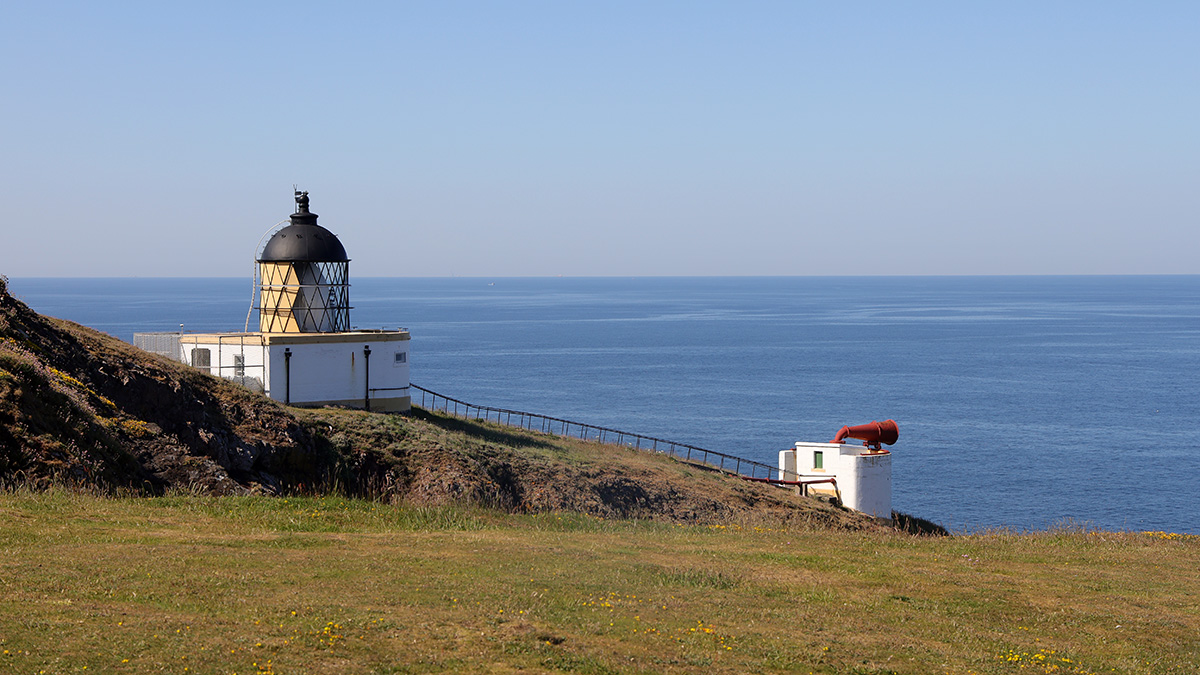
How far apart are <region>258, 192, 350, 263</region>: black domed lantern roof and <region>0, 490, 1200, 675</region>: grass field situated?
2593 centimetres

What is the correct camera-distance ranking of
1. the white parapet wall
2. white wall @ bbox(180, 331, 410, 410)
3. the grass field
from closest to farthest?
the grass field → white wall @ bbox(180, 331, 410, 410) → the white parapet wall

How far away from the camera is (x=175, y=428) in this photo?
87.4ft

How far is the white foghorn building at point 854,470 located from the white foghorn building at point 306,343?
16.5 meters

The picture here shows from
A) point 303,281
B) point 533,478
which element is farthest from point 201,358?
point 533,478

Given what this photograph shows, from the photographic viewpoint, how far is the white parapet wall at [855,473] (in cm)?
4119

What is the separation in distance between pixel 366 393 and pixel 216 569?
94.0 ft

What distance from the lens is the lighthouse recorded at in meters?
38.7

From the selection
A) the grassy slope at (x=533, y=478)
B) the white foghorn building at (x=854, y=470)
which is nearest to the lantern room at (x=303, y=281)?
the grassy slope at (x=533, y=478)

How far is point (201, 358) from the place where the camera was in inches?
1608

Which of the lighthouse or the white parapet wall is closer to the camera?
the lighthouse

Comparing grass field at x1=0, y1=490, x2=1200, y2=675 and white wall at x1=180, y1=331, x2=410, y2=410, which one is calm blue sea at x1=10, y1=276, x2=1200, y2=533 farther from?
grass field at x1=0, y1=490, x2=1200, y2=675

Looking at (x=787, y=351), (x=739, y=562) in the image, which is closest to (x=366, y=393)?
(x=739, y=562)

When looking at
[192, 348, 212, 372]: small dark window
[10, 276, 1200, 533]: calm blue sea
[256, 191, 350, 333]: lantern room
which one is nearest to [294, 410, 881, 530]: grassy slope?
[256, 191, 350, 333]: lantern room

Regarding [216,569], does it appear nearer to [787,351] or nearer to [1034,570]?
[1034,570]
